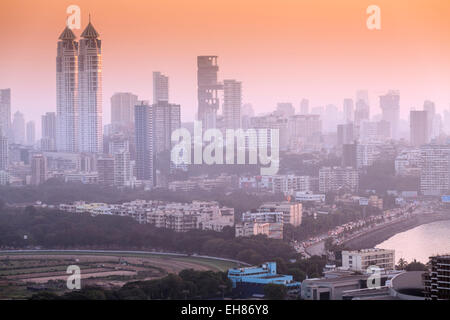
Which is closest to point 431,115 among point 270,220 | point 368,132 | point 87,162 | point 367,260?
point 368,132

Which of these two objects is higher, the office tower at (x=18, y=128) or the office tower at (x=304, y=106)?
the office tower at (x=304, y=106)

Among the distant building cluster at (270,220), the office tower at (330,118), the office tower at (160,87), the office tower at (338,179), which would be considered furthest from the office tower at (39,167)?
the distant building cluster at (270,220)

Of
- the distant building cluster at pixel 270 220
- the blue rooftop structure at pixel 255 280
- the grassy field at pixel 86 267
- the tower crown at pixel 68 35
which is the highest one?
the tower crown at pixel 68 35

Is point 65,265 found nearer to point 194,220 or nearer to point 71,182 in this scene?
point 194,220

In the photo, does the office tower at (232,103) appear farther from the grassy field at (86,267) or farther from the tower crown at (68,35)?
the grassy field at (86,267)

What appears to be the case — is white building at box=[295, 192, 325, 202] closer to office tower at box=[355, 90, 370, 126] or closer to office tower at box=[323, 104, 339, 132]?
office tower at box=[323, 104, 339, 132]

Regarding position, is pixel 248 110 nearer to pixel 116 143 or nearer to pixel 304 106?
pixel 304 106

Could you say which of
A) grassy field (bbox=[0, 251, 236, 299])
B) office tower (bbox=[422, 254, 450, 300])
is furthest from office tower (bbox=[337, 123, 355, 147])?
office tower (bbox=[422, 254, 450, 300])
